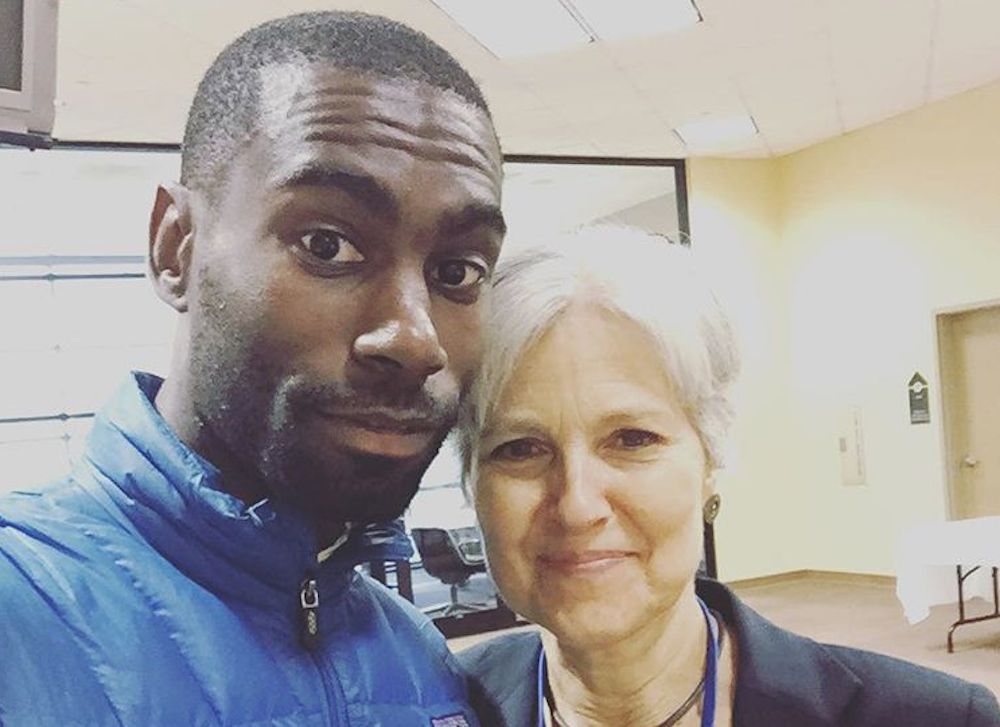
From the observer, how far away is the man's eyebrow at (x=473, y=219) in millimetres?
867

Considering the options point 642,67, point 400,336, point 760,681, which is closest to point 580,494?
point 760,681

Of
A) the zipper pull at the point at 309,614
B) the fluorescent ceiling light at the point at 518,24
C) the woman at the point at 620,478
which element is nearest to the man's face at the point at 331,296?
the zipper pull at the point at 309,614

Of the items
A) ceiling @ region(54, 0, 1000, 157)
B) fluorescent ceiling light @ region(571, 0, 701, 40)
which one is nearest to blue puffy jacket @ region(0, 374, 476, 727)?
ceiling @ region(54, 0, 1000, 157)

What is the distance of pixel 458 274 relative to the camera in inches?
35.5

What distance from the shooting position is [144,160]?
6207mm

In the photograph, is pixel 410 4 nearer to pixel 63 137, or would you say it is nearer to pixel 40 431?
pixel 63 137

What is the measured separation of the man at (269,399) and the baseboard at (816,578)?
6950mm

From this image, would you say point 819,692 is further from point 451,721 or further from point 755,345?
point 755,345

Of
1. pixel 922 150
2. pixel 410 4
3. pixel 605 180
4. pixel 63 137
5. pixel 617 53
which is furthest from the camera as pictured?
pixel 605 180

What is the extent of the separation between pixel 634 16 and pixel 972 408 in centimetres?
375

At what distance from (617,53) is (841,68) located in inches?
57.4

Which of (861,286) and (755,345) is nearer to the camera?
(861,286)

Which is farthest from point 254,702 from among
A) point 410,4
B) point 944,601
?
point 944,601

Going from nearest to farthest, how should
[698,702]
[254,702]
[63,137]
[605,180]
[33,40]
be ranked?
[254,702] < [33,40] < [698,702] < [63,137] < [605,180]
